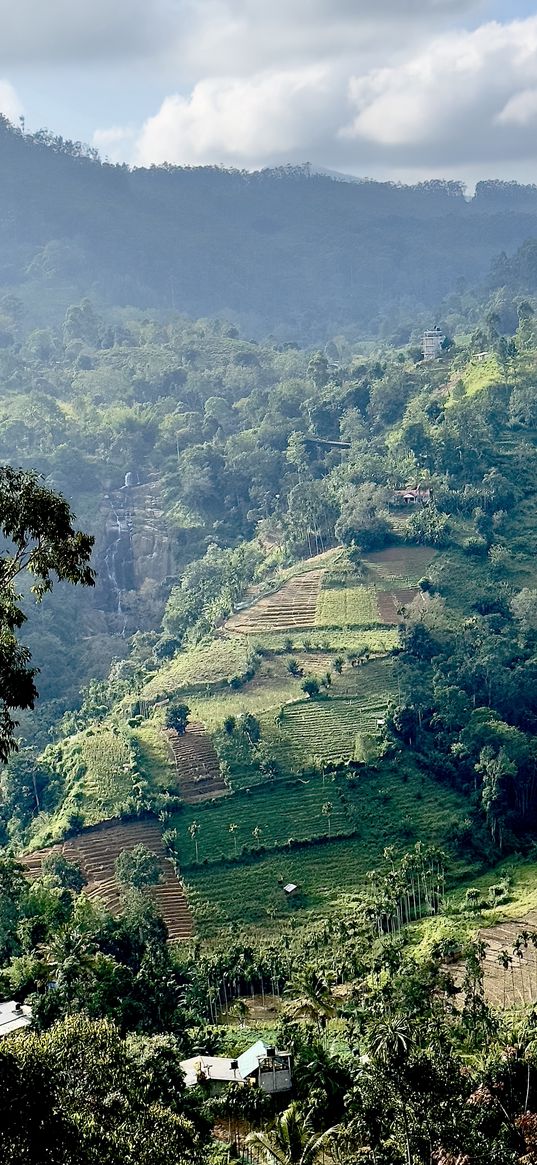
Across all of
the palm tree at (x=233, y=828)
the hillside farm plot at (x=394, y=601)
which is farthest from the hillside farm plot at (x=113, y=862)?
the hillside farm plot at (x=394, y=601)

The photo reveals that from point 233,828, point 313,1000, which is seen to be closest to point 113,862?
point 233,828

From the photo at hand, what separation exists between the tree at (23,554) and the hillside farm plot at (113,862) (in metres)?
23.5

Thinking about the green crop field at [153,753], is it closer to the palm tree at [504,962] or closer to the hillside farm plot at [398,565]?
the palm tree at [504,962]

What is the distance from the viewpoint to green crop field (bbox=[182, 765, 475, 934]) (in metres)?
38.2

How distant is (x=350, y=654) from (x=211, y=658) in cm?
553

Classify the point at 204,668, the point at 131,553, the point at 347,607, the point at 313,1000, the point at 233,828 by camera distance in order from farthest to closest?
the point at 131,553
the point at 347,607
the point at 204,668
the point at 233,828
the point at 313,1000

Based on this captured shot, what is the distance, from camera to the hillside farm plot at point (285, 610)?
53.4 meters

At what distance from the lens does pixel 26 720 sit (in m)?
57.8

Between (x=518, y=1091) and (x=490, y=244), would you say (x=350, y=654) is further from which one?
(x=490, y=244)

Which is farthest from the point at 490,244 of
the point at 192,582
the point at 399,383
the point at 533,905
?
the point at 533,905

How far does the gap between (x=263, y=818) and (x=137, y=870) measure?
528cm

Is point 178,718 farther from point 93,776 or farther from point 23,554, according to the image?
point 23,554

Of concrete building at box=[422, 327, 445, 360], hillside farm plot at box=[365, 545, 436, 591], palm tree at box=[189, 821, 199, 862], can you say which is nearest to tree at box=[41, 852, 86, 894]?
palm tree at box=[189, 821, 199, 862]

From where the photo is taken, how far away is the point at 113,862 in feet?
132
